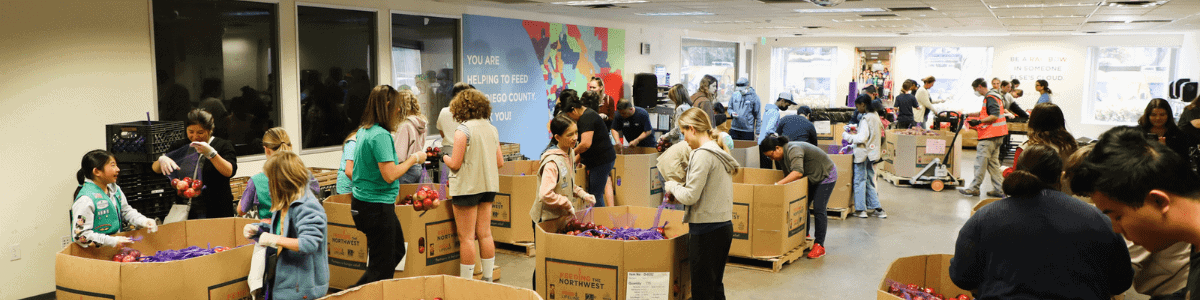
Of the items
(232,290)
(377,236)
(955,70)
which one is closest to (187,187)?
(232,290)

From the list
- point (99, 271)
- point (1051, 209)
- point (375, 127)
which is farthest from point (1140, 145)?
point (99, 271)

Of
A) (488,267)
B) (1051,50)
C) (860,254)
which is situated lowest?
(860,254)

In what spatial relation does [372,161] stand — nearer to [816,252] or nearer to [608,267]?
[608,267]

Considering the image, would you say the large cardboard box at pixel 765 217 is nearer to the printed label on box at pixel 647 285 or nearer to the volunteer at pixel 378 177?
the printed label on box at pixel 647 285

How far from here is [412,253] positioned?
176 inches

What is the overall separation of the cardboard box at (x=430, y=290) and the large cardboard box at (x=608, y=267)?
950 mm

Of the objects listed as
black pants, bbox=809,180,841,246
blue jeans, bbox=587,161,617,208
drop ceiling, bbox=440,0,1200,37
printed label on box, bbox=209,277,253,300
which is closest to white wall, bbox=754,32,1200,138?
drop ceiling, bbox=440,0,1200,37

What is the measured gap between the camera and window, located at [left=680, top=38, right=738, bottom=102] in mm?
14453

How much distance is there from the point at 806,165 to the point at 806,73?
46.8 feet

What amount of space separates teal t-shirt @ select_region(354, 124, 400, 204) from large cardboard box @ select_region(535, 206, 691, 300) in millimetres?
790

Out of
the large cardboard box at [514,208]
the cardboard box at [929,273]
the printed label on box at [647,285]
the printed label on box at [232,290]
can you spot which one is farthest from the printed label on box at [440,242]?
the cardboard box at [929,273]

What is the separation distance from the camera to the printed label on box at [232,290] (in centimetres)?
348

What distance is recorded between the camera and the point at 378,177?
3799 millimetres

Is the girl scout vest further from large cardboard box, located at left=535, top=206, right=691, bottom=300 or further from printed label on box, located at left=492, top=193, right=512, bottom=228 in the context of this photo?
printed label on box, located at left=492, top=193, right=512, bottom=228
